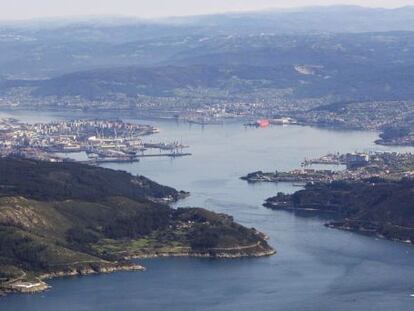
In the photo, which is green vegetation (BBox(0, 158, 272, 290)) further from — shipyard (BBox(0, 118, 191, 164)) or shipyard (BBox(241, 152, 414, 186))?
shipyard (BBox(0, 118, 191, 164))

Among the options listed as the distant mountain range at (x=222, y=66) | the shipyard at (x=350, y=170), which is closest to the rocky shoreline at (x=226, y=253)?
the shipyard at (x=350, y=170)

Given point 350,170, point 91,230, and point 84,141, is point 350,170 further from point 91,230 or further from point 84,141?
point 91,230

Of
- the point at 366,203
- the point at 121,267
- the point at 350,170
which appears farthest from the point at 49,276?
the point at 350,170

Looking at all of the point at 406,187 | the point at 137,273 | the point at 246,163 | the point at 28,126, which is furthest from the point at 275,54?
the point at 137,273

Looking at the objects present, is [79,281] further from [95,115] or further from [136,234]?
[95,115]

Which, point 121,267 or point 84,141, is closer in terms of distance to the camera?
point 121,267

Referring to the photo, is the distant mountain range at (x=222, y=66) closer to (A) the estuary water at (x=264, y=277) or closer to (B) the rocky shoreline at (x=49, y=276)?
(A) the estuary water at (x=264, y=277)
